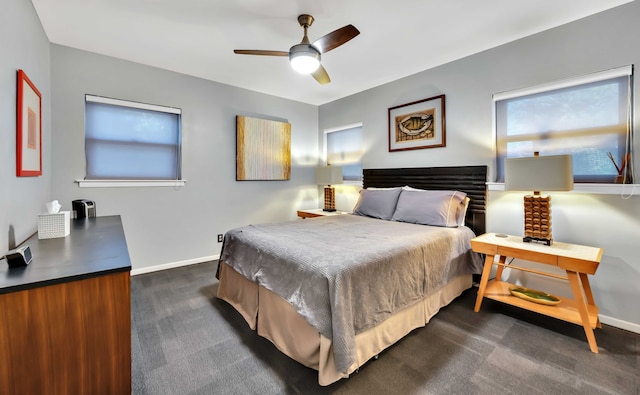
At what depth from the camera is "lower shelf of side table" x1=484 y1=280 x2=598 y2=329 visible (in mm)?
2007

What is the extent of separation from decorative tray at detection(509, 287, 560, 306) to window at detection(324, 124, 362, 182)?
2.53 metres

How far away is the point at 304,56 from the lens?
2.17 metres

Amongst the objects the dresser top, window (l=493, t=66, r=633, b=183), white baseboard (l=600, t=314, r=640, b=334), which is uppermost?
window (l=493, t=66, r=633, b=183)

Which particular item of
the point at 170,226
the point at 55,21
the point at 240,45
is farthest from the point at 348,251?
the point at 55,21

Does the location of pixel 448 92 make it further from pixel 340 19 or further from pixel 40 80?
pixel 40 80

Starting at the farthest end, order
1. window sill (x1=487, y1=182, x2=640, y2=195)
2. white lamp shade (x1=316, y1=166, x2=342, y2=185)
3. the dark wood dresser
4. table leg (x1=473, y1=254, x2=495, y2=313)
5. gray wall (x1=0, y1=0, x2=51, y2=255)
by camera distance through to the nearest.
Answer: white lamp shade (x1=316, y1=166, x2=342, y2=185) < table leg (x1=473, y1=254, x2=495, y2=313) < window sill (x1=487, y1=182, x2=640, y2=195) < gray wall (x1=0, y1=0, x2=51, y2=255) < the dark wood dresser

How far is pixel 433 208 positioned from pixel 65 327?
287cm

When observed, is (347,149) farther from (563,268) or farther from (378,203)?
(563,268)

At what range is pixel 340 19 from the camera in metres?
2.38

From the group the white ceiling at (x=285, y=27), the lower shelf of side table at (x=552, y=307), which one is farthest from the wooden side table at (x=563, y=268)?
the white ceiling at (x=285, y=27)

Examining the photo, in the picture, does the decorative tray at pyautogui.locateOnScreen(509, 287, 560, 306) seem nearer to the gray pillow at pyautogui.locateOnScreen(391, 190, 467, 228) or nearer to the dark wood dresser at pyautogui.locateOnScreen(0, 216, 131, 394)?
the gray pillow at pyautogui.locateOnScreen(391, 190, 467, 228)

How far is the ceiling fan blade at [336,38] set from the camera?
6.46 ft

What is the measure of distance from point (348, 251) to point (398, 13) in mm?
2014

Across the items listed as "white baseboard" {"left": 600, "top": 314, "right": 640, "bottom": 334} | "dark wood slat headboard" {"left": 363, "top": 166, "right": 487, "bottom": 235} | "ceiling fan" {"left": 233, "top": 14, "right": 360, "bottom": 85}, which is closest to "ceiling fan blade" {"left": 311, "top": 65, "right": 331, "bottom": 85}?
"ceiling fan" {"left": 233, "top": 14, "right": 360, "bottom": 85}
